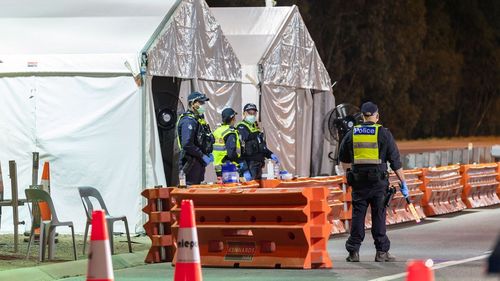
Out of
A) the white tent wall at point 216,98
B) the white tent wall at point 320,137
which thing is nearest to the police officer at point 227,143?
the white tent wall at point 216,98

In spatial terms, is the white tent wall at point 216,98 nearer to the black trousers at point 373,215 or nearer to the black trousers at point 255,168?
the black trousers at point 255,168

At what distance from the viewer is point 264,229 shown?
49.2ft

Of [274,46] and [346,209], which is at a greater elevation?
[274,46]

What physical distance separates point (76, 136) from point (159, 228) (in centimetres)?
445

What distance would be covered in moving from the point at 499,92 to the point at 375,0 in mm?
33193

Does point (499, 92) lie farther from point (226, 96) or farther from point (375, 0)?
A: point (226, 96)

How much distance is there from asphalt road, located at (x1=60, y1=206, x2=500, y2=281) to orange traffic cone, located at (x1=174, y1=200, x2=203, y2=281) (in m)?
2.45

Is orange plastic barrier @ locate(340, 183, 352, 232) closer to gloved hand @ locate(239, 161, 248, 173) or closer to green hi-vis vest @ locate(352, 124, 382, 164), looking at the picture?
gloved hand @ locate(239, 161, 248, 173)

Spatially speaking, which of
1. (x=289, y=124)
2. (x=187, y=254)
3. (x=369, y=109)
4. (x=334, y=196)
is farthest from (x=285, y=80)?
(x=187, y=254)

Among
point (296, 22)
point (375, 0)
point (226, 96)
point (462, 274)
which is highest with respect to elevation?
point (375, 0)

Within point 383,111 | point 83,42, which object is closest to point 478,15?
point 383,111

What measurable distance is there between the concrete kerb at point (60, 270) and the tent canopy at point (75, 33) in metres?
4.52

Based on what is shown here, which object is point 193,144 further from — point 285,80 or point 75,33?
point 285,80

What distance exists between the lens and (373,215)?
15641mm
